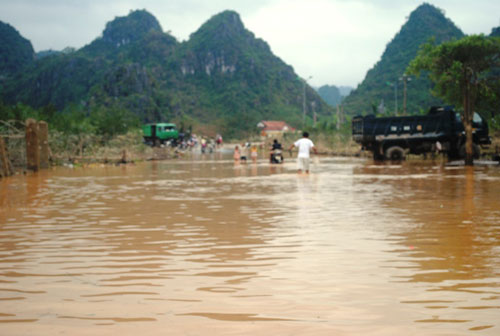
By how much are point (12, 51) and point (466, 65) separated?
164m

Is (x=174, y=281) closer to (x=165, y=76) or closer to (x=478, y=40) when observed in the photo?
(x=478, y=40)

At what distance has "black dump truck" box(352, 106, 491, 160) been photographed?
35.3 meters

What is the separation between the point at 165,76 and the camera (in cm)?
17212

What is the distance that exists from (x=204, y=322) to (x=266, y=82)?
168m

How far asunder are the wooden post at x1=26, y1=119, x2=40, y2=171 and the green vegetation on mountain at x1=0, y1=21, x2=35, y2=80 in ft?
484

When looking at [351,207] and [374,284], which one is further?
[351,207]

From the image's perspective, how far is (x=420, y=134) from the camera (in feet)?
120

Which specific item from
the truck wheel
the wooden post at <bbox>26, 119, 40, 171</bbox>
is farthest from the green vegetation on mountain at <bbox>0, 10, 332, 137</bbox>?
the wooden post at <bbox>26, 119, 40, 171</bbox>

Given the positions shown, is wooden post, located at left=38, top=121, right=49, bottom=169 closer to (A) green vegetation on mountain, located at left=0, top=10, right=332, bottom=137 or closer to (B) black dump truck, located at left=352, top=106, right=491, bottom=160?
(B) black dump truck, located at left=352, top=106, right=491, bottom=160

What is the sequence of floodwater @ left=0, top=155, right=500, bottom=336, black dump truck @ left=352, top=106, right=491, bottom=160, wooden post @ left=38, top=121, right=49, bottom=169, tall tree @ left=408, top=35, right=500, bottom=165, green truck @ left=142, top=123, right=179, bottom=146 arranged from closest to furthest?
floodwater @ left=0, top=155, right=500, bottom=336, wooden post @ left=38, top=121, right=49, bottom=169, tall tree @ left=408, top=35, right=500, bottom=165, black dump truck @ left=352, top=106, right=491, bottom=160, green truck @ left=142, top=123, right=179, bottom=146

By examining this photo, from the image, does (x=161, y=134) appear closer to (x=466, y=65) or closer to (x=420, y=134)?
(x=420, y=134)

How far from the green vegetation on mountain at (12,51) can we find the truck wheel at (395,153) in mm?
146639

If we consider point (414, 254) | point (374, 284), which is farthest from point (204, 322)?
point (414, 254)

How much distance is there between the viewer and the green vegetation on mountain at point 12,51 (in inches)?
6673
